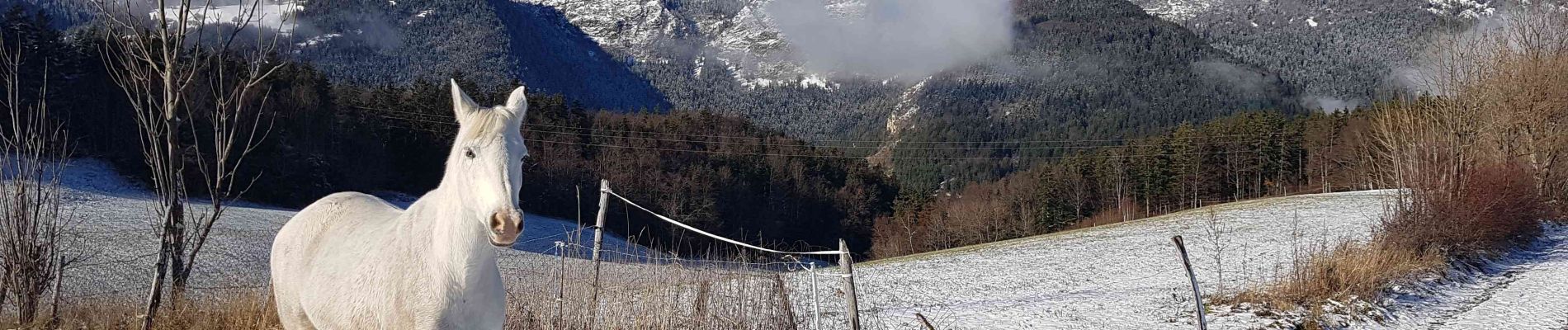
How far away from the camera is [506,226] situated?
2.53m

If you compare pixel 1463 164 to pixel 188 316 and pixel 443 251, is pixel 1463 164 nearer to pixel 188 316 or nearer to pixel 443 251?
pixel 443 251

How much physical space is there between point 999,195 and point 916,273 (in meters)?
55.4

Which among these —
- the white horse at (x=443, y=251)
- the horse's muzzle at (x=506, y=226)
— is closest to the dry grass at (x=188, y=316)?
the white horse at (x=443, y=251)

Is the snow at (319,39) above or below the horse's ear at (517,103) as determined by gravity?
above

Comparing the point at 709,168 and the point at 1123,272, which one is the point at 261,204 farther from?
the point at 1123,272

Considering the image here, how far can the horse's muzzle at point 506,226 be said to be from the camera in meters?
2.53

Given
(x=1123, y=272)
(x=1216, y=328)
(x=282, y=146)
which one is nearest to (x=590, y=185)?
(x=282, y=146)

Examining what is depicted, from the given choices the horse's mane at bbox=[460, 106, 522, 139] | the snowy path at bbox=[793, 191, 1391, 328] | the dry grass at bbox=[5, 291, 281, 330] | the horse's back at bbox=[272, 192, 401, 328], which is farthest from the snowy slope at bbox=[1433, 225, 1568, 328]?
the dry grass at bbox=[5, 291, 281, 330]

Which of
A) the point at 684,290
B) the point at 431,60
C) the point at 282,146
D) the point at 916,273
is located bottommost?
the point at 916,273

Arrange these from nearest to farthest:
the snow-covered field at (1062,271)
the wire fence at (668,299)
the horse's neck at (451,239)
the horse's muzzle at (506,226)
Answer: the horse's muzzle at (506,226), the horse's neck at (451,239), the wire fence at (668,299), the snow-covered field at (1062,271)

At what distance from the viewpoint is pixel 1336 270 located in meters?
11.1

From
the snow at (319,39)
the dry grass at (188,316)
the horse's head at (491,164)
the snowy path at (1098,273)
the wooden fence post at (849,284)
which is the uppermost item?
the snow at (319,39)

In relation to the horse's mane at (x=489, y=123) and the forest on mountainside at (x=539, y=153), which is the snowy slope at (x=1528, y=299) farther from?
the forest on mountainside at (x=539, y=153)

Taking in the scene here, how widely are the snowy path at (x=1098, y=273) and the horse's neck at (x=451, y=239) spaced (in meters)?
4.07
